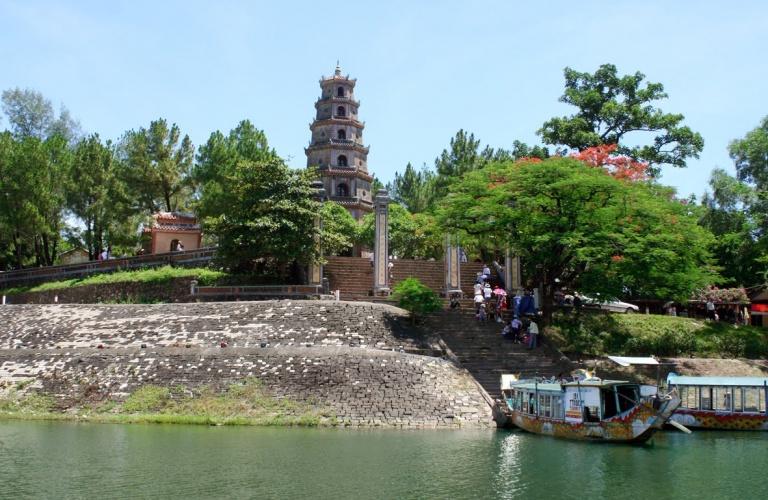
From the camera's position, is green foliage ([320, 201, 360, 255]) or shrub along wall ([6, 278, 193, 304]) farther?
green foliage ([320, 201, 360, 255])

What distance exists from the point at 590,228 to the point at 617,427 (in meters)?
11.5

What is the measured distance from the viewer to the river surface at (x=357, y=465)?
17.2 metres

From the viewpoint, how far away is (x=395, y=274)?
41.8 metres

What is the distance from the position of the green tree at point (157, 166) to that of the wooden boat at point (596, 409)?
34.5 meters

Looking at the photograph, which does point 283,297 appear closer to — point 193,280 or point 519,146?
point 193,280

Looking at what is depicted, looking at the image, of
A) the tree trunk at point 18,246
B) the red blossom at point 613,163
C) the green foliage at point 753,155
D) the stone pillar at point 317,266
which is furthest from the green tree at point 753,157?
the tree trunk at point 18,246

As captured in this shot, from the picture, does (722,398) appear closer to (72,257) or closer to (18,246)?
(18,246)

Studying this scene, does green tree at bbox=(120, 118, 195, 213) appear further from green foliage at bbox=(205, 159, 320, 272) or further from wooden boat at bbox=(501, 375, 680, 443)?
wooden boat at bbox=(501, 375, 680, 443)

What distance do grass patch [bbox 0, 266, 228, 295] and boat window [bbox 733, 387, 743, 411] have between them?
23.6m

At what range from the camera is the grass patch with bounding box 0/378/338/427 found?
2612cm

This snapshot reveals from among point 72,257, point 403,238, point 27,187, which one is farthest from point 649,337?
point 72,257

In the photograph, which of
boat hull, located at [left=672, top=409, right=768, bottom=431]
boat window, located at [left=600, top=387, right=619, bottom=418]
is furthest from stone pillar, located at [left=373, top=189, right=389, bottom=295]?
boat window, located at [left=600, top=387, right=619, bottom=418]

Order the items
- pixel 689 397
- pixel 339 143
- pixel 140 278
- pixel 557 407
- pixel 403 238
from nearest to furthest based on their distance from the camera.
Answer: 1. pixel 557 407
2. pixel 689 397
3. pixel 140 278
4. pixel 403 238
5. pixel 339 143

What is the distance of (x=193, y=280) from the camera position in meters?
40.5
